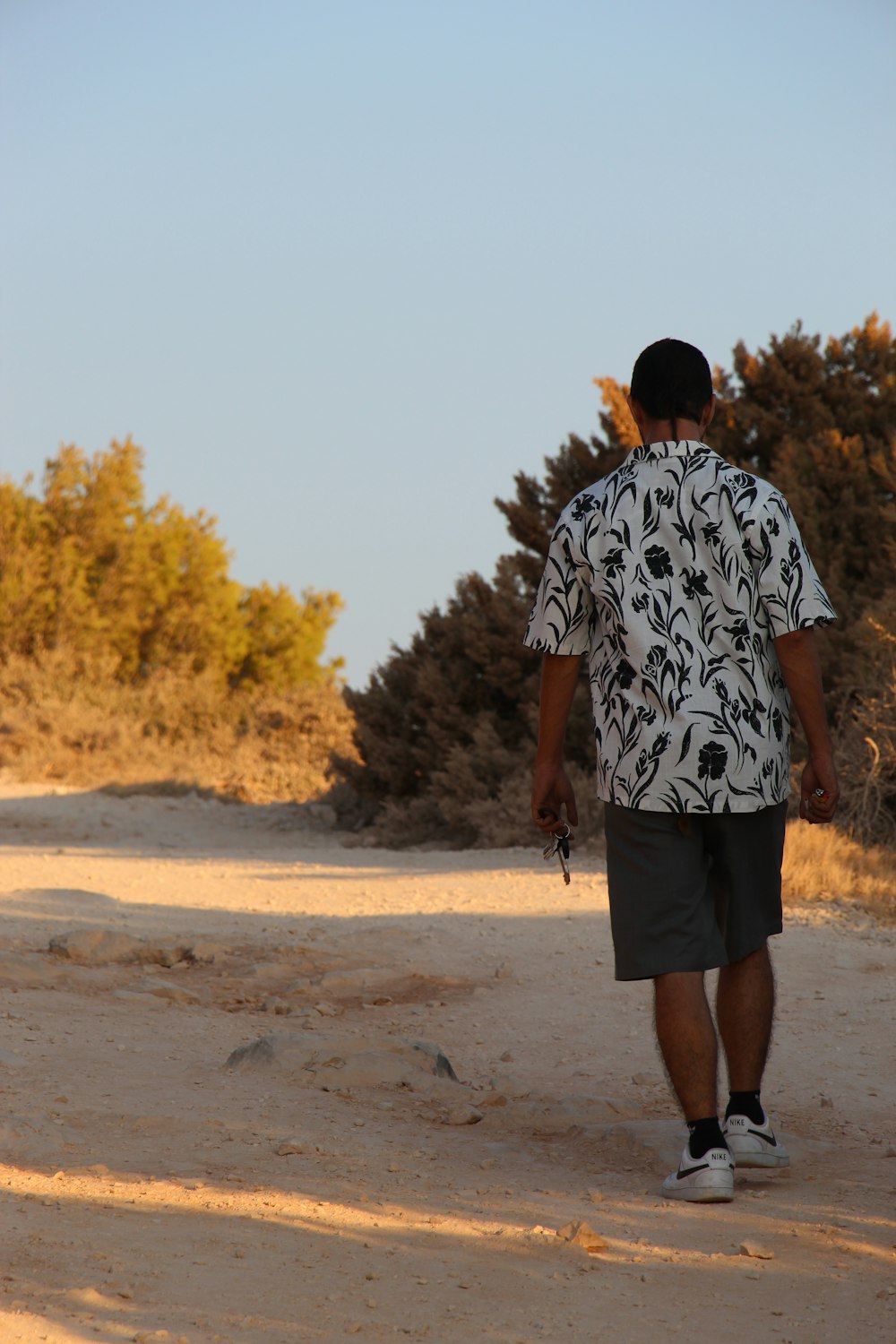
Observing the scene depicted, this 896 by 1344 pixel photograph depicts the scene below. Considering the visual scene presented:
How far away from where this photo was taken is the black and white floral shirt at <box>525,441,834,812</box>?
3125mm

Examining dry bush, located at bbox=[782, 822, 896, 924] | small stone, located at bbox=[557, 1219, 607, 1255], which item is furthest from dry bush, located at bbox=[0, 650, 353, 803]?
small stone, located at bbox=[557, 1219, 607, 1255]

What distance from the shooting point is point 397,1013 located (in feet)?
18.3

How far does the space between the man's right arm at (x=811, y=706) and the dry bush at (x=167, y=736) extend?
1191 centimetres

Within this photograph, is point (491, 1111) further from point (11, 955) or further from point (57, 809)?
point (57, 809)

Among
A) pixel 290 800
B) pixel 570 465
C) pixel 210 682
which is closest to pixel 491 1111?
pixel 570 465

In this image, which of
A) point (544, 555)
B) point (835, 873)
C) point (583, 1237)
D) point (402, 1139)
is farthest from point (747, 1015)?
point (544, 555)

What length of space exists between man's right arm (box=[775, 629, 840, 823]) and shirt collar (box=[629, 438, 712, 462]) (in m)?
0.46

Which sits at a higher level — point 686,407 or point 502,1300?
point 686,407

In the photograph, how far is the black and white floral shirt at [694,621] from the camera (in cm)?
312

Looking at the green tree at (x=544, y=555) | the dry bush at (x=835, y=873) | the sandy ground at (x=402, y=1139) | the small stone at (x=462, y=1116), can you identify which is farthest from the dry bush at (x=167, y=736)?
the small stone at (x=462, y=1116)

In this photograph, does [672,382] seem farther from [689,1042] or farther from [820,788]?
[689,1042]

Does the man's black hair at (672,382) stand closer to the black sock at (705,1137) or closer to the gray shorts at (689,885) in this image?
the gray shorts at (689,885)

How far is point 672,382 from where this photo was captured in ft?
10.7

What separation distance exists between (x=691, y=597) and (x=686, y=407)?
0.44 m
